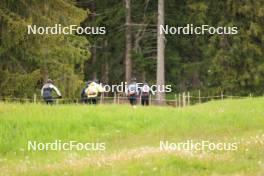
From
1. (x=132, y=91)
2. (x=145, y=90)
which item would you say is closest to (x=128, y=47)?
(x=145, y=90)

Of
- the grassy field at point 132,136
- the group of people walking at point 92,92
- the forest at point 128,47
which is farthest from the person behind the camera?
the forest at point 128,47

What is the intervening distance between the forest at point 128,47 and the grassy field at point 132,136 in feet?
20.9

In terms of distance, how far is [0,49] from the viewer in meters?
33.2

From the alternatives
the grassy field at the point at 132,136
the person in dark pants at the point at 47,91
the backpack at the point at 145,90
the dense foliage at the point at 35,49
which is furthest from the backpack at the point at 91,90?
the grassy field at the point at 132,136

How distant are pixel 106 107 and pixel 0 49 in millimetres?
10305

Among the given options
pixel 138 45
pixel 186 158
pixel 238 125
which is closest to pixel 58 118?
pixel 238 125

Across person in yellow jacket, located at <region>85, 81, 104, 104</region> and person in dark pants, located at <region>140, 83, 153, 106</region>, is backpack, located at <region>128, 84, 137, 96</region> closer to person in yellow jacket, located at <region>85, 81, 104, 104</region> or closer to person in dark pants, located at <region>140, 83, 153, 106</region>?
person in dark pants, located at <region>140, 83, 153, 106</region>

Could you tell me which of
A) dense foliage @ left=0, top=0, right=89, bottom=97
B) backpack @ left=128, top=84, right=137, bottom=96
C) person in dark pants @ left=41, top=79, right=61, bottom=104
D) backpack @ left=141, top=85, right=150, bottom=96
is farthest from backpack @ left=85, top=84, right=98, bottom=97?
backpack @ left=141, top=85, right=150, bottom=96

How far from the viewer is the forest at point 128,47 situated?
29156mm

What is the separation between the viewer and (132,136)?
68.3 feet

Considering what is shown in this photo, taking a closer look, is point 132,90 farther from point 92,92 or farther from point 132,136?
point 132,136

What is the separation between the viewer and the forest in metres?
29.2

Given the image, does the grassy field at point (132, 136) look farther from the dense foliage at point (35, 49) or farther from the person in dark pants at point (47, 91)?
the dense foliage at point (35, 49)

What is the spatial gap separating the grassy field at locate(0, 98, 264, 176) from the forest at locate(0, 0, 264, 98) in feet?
20.9
